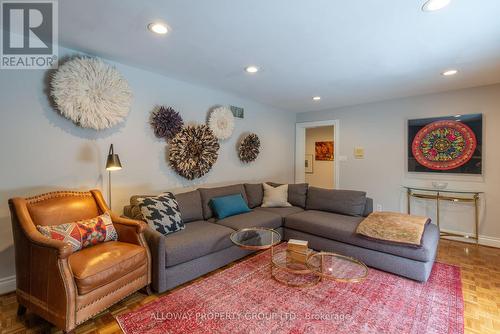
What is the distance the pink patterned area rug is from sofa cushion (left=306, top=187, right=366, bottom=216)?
102 centimetres

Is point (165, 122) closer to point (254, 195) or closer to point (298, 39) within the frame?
point (254, 195)

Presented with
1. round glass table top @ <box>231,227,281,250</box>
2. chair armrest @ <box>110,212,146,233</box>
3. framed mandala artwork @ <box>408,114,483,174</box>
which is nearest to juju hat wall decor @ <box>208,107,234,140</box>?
round glass table top @ <box>231,227,281,250</box>

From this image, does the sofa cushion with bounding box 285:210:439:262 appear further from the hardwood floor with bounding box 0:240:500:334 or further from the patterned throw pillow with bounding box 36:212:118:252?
the patterned throw pillow with bounding box 36:212:118:252

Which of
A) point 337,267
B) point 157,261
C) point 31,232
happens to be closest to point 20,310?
point 31,232

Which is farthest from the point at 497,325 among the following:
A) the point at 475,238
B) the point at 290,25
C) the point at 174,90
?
the point at 174,90

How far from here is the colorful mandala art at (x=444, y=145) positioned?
3494 mm

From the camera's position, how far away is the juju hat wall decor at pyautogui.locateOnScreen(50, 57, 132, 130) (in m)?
2.25

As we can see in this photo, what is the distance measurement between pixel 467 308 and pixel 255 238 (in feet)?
6.17

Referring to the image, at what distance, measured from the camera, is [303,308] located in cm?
193

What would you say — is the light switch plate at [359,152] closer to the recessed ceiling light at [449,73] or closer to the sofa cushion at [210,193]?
the recessed ceiling light at [449,73]

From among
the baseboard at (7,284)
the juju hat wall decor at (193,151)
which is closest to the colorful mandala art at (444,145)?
the juju hat wall decor at (193,151)

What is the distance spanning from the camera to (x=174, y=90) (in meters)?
3.26

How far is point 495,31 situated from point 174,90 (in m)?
3.34

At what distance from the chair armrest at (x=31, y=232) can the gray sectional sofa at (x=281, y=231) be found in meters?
0.68
